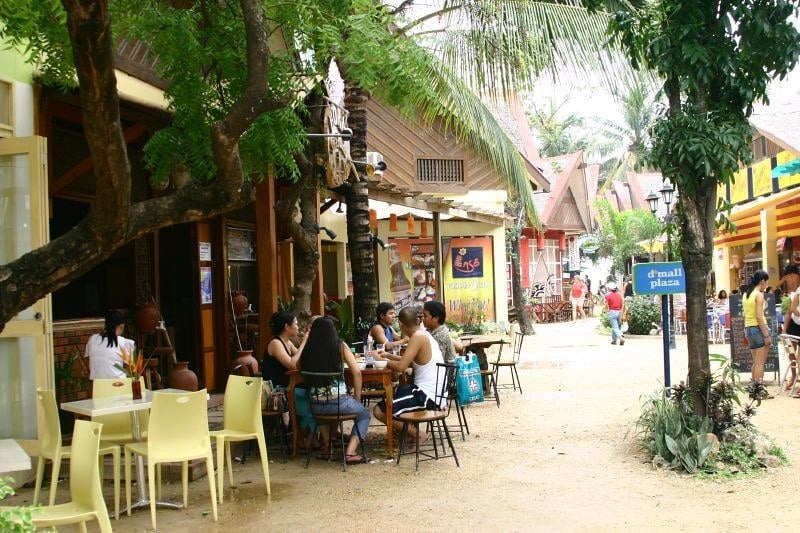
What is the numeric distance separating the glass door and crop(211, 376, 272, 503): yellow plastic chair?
1.67 m

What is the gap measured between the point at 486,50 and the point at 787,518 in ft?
25.5

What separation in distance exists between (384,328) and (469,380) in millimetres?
1314

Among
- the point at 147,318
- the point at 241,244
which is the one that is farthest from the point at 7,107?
the point at 241,244

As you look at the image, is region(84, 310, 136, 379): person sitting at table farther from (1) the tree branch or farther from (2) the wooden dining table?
(1) the tree branch

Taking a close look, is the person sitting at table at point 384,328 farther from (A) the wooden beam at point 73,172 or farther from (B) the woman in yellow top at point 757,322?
(B) the woman in yellow top at point 757,322

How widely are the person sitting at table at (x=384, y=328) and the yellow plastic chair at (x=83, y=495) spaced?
5302 mm

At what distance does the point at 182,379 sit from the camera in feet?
26.6

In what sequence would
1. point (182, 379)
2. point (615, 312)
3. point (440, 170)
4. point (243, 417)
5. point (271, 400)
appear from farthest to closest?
point (440, 170)
point (615, 312)
point (182, 379)
point (271, 400)
point (243, 417)

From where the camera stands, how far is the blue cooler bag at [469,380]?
10.1 metres

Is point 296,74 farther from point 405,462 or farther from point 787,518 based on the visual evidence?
point 787,518

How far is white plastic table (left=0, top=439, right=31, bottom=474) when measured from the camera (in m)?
4.37

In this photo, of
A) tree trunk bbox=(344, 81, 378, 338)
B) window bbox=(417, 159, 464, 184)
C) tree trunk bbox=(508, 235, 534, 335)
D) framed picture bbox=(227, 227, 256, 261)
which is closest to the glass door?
tree trunk bbox=(344, 81, 378, 338)

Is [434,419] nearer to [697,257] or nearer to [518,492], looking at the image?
[518,492]

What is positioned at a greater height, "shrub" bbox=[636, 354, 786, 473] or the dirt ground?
"shrub" bbox=[636, 354, 786, 473]
